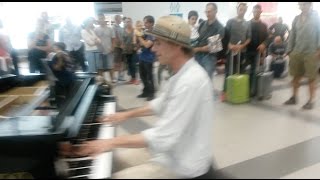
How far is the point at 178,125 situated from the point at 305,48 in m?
3.55

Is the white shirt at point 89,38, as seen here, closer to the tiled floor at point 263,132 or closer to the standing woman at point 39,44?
the standing woman at point 39,44

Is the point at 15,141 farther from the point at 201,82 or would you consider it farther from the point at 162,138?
the point at 201,82

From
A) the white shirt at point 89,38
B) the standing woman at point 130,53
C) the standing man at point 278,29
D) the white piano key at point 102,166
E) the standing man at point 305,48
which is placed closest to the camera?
the white piano key at point 102,166

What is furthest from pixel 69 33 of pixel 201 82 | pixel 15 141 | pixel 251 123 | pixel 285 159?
pixel 251 123

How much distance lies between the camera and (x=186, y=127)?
1.07m

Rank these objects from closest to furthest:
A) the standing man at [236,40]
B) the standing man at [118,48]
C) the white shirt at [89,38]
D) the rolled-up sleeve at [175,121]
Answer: the rolled-up sleeve at [175,121] → the white shirt at [89,38] → the standing man at [118,48] → the standing man at [236,40]

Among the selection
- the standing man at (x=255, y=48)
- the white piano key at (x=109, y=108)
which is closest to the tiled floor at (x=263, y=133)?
the white piano key at (x=109, y=108)

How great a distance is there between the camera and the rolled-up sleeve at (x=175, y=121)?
1040 millimetres

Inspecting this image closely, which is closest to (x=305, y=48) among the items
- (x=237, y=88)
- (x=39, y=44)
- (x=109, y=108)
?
(x=237, y=88)

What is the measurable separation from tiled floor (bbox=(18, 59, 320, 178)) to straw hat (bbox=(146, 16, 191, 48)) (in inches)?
42.2

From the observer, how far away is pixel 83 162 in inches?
52.4

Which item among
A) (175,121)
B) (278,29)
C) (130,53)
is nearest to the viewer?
(175,121)

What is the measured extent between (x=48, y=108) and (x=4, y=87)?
76cm

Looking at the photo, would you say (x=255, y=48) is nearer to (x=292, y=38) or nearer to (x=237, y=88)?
(x=292, y=38)
